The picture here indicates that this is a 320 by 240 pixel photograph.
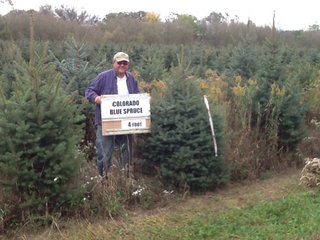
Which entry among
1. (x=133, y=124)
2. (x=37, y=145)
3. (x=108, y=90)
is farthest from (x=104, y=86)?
(x=37, y=145)

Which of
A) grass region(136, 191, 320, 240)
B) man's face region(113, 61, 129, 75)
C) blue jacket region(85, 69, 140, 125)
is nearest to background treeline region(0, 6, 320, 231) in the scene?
blue jacket region(85, 69, 140, 125)

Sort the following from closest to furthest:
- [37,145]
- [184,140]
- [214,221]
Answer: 1. [37,145]
2. [214,221]
3. [184,140]

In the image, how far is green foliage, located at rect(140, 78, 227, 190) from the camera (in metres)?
6.71

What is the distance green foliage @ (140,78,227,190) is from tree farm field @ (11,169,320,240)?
290mm

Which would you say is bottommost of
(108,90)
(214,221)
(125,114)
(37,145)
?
(214,221)

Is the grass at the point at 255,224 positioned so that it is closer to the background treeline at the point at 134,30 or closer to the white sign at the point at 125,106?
the white sign at the point at 125,106

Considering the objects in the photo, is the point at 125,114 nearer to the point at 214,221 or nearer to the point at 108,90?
the point at 108,90

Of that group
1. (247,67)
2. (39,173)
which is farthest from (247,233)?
(247,67)

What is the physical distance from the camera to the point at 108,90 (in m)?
6.73

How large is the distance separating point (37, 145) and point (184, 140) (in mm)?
2136

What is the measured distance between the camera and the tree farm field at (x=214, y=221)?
5281 mm

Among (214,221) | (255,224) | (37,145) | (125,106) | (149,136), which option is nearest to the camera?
(37,145)

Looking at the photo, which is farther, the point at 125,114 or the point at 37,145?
the point at 125,114

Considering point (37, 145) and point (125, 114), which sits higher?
point (125, 114)
